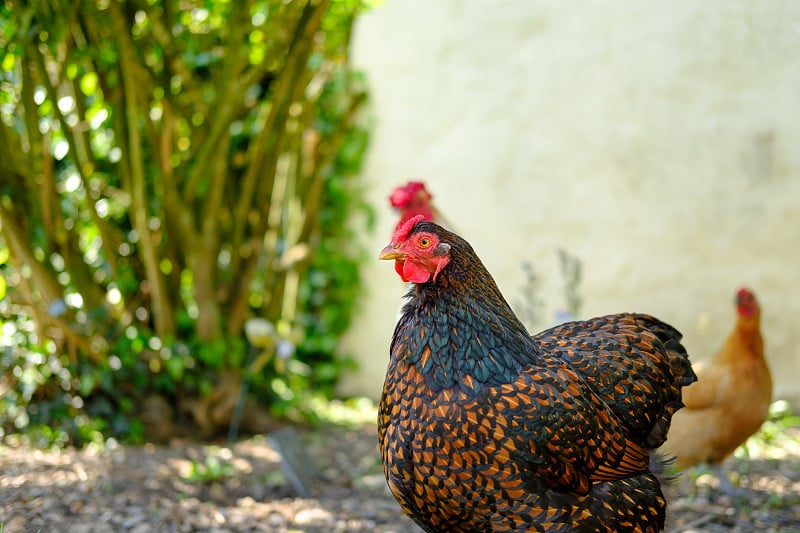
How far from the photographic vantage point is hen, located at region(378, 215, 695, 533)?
2.28 meters

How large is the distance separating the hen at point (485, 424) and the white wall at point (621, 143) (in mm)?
3671

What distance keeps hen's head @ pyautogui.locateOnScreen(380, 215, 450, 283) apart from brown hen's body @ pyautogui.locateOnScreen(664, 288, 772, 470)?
2257 mm

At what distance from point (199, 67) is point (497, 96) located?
8.09 feet

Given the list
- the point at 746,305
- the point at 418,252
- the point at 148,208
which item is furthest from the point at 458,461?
the point at 148,208

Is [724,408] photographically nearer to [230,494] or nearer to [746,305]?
[746,305]

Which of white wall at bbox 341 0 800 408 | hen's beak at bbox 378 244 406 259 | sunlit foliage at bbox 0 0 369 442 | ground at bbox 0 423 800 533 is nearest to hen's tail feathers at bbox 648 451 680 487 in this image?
ground at bbox 0 423 800 533

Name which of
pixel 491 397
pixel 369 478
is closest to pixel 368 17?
pixel 369 478

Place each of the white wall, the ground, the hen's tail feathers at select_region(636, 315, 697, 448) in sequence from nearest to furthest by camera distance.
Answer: the hen's tail feathers at select_region(636, 315, 697, 448) → the ground → the white wall

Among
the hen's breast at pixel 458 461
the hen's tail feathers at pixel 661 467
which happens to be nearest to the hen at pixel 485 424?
the hen's breast at pixel 458 461

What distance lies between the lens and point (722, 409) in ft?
13.5

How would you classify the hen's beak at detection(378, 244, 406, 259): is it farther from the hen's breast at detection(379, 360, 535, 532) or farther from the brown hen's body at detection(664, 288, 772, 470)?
the brown hen's body at detection(664, 288, 772, 470)

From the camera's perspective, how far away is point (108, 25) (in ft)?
14.6

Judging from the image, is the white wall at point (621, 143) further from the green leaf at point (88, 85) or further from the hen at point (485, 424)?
the hen at point (485, 424)

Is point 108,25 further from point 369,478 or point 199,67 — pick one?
point 369,478
